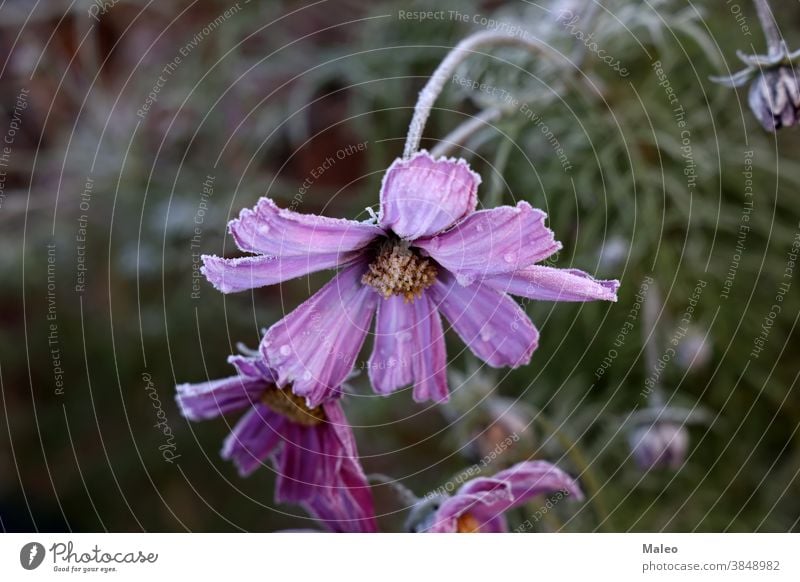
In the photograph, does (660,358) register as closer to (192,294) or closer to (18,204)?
(192,294)

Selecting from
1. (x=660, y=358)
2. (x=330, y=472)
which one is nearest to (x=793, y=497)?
(x=660, y=358)

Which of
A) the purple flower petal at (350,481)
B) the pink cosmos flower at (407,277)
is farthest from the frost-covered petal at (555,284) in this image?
the purple flower petal at (350,481)

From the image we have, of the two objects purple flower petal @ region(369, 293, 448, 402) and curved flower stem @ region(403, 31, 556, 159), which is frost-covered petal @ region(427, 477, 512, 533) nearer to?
purple flower petal @ region(369, 293, 448, 402)

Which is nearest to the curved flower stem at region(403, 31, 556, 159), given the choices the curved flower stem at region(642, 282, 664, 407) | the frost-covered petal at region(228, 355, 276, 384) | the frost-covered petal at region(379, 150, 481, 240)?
the frost-covered petal at region(379, 150, 481, 240)

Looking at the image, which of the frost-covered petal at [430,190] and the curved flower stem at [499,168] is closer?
the frost-covered petal at [430,190]

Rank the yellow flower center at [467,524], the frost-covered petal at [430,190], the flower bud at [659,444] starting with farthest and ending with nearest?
the flower bud at [659,444] < the yellow flower center at [467,524] < the frost-covered petal at [430,190]
